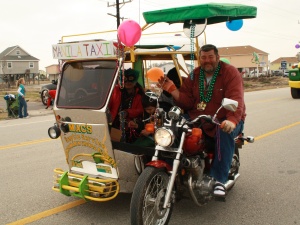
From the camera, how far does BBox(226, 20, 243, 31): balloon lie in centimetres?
504

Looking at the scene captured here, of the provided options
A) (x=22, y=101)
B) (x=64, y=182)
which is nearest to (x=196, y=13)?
(x=64, y=182)

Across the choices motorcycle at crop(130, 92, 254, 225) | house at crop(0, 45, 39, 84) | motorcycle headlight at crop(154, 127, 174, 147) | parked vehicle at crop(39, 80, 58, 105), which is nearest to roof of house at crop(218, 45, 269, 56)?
house at crop(0, 45, 39, 84)

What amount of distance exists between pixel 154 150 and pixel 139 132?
648 millimetres

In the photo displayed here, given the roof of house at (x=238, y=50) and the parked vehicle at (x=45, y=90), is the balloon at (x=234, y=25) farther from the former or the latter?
the roof of house at (x=238, y=50)

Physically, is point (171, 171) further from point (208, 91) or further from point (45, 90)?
point (45, 90)

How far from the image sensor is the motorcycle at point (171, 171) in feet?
11.0

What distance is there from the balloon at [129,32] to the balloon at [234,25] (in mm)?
1953

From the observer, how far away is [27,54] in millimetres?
68438

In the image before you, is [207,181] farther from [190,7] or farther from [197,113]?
[190,7]

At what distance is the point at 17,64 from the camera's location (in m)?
66.4

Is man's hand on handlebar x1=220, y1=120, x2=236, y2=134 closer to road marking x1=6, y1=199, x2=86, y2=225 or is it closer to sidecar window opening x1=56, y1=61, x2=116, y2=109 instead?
sidecar window opening x1=56, y1=61, x2=116, y2=109

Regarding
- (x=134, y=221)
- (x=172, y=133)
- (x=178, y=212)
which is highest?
(x=172, y=133)

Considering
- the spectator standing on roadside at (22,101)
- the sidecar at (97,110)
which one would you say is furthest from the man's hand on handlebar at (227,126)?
the spectator standing on roadside at (22,101)

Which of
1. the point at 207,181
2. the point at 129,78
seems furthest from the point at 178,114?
the point at 129,78
